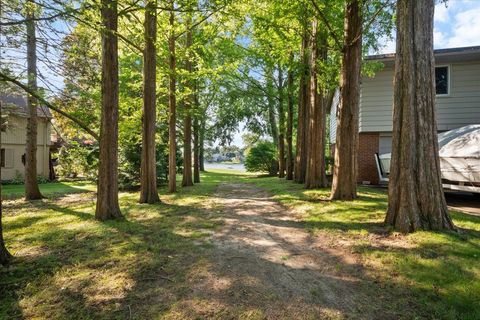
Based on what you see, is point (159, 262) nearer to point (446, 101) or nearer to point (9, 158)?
point (446, 101)

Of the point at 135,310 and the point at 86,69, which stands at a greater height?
the point at 86,69

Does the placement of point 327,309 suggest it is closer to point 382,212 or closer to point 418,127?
point 418,127

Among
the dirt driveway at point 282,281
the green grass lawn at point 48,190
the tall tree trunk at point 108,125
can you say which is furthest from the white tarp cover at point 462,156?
the green grass lawn at point 48,190

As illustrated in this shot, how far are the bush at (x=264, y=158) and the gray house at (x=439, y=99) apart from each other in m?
11.6

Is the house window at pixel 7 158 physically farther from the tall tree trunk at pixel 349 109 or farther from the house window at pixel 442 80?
the house window at pixel 442 80

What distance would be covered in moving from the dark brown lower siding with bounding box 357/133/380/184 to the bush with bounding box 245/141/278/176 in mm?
11530

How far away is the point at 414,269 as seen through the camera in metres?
4.09

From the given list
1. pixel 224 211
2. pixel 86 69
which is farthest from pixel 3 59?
pixel 224 211

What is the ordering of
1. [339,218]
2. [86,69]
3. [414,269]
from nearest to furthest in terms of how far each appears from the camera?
1. [414,269]
2. [339,218]
3. [86,69]

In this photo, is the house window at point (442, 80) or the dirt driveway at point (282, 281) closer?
the dirt driveway at point (282, 281)

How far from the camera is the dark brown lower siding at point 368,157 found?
47.5 ft

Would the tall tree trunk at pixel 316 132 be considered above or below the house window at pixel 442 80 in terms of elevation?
below

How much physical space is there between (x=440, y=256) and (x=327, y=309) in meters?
2.26

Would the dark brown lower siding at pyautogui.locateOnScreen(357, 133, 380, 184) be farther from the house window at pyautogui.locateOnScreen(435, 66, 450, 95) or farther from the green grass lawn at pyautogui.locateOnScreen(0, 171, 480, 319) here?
the green grass lawn at pyautogui.locateOnScreen(0, 171, 480, 319)
